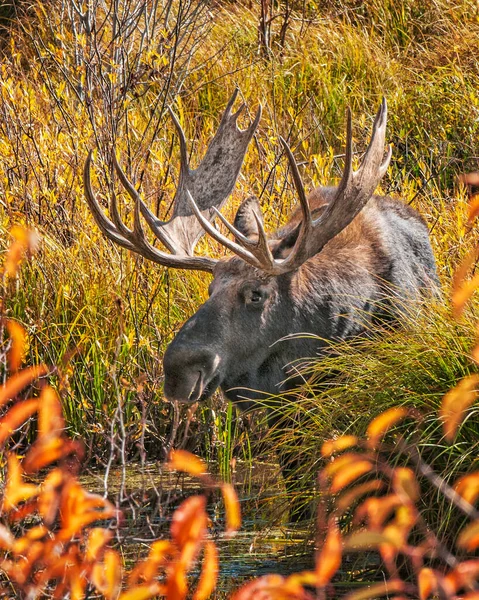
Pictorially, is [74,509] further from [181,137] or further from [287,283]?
[181,137]

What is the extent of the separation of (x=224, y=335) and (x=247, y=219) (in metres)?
0.93

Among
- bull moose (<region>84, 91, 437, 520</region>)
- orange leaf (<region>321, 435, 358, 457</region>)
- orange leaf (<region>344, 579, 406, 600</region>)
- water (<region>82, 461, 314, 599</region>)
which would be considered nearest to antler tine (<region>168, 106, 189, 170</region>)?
bull moose (<region>84, 91, 437, 520</region>)

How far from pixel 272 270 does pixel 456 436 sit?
4.06 ft

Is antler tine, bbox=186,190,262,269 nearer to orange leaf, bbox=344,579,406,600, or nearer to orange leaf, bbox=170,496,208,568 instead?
orange leaf, bbox=344,579,406,600

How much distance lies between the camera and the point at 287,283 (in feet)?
17.7

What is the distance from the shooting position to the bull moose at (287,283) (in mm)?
5102

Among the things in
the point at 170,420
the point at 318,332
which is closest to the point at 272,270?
the point at 318,332

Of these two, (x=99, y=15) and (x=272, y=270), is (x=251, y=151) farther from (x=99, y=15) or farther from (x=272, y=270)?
(x=99, y=15)

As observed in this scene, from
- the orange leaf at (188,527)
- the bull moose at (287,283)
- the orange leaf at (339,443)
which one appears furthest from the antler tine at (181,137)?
the orange leaf at (188,527)

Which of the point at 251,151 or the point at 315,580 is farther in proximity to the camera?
the point at 251,151

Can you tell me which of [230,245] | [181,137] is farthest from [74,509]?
[181,137]

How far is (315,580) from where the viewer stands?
2.37 m

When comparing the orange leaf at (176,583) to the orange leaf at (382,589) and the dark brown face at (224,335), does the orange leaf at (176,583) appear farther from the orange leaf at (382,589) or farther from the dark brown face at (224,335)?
the dark brown face at (224,335)

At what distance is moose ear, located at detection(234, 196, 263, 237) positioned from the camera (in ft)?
19.2
